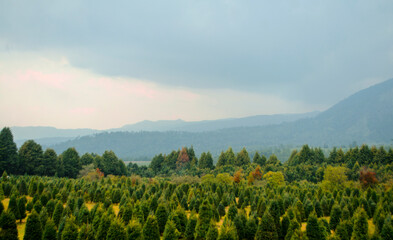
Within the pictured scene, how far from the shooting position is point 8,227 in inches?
822

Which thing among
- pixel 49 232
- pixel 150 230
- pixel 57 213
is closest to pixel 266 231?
pixel 150 230

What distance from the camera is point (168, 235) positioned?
2077 cm

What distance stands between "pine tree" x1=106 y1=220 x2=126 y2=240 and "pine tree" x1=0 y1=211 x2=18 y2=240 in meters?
7.10

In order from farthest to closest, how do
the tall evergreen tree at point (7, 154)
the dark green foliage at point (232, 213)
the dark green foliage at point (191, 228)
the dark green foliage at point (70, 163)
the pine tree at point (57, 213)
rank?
the dark green foliage at point (70, 163) < the tall evergreen tree at point (7, 154) < the dark green foliage at point (232, 213) < the pine tree at point (57, 213) < the dark green foliage at point (191, 228)

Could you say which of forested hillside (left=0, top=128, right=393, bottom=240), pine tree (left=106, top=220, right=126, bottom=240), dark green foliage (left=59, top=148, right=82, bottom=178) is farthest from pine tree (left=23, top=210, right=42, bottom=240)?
dark green foliage (left=59, top=148, right=82, bottom=178)

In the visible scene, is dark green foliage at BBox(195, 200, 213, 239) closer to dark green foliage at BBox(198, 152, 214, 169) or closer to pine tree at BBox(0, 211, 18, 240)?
pine tree at BBox(0, 211, 18, 240)

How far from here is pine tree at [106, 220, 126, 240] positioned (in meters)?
19.8

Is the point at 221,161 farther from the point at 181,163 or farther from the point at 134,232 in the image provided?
the point at 134,232

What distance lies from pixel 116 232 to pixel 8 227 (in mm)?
8836

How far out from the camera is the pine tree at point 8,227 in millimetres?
19427

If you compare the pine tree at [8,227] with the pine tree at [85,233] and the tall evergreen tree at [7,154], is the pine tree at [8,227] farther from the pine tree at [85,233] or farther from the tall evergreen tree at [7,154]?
the tall evergreen tree at [7,154]

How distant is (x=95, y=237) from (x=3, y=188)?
26.9 meters

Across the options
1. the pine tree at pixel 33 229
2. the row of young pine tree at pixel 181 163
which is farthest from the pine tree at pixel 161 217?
the row of young pine tree at pixel 181 163

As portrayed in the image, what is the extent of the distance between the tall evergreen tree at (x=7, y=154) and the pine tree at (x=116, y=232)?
5226 centimetres
